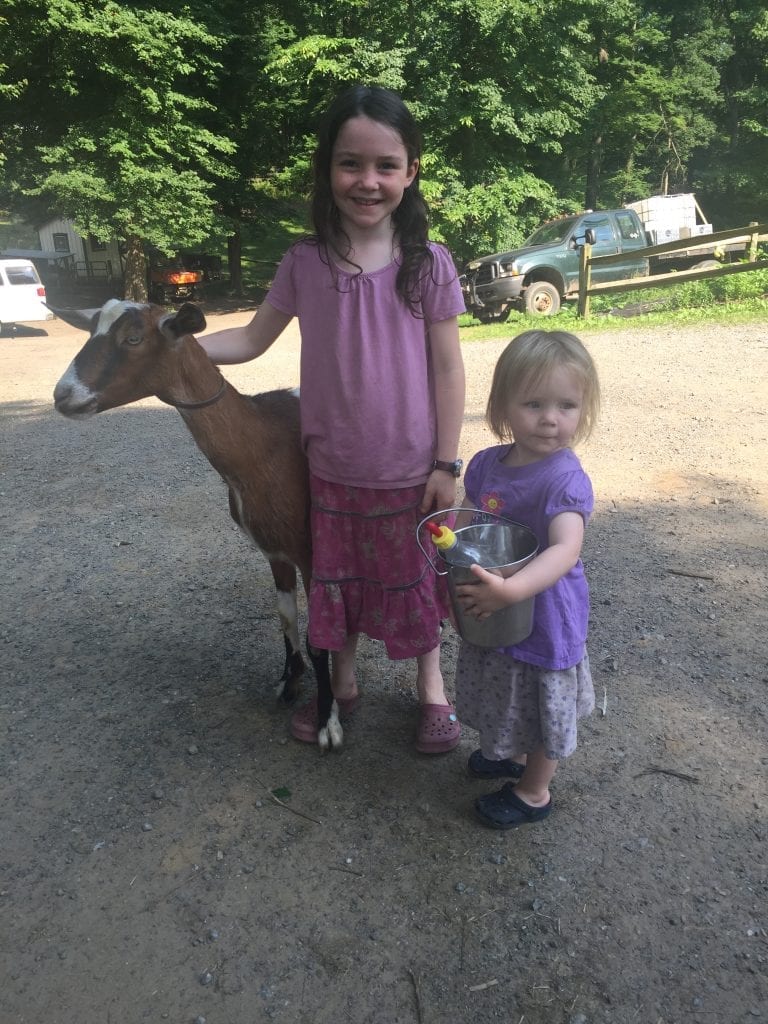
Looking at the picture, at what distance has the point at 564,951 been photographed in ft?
6.47

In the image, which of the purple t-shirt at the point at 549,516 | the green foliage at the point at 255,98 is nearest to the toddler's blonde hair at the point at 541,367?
the purple t-shirt at the point at 549,516

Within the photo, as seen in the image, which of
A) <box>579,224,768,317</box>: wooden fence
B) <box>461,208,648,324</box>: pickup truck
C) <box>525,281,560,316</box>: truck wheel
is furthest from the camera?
<box>525,281,560,316</box>: truck wheel

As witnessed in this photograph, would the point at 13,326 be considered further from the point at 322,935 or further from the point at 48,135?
the point at 322,935

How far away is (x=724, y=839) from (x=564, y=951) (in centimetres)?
66

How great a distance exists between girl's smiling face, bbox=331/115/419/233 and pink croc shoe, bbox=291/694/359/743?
5.83 feet

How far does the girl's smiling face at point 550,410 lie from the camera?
2.02 metres

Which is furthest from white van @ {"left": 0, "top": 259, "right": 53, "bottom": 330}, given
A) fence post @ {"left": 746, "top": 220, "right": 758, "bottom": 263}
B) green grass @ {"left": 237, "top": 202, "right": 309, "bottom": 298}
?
fence post @ {"left": 746, "top": 220, "right": 758, "bottom": 263}

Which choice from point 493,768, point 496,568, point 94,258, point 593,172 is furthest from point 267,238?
point 496,568

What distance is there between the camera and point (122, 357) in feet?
7.99

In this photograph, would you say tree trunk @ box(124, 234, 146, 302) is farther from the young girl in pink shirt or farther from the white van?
the young girl in pink shirt

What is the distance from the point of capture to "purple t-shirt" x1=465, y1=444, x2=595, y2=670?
2.01 meters

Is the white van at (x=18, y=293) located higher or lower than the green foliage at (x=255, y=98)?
lower

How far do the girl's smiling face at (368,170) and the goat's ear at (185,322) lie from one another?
567 millimetres

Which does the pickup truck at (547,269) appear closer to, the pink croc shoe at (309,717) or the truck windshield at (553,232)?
the truck windshield at (553,232)
